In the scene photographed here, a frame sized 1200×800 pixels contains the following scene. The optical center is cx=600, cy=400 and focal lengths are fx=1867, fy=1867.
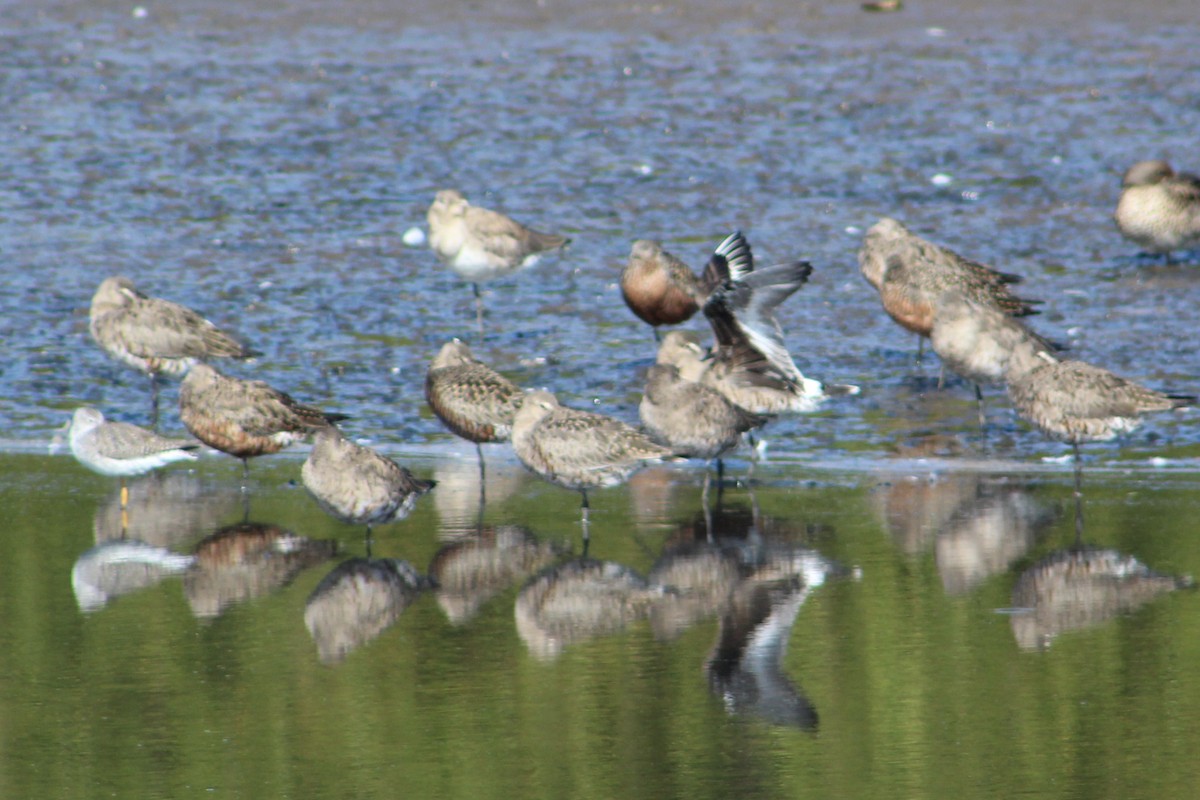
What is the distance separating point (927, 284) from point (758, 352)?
2.42 meters

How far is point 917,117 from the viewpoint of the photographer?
22062 millimetres

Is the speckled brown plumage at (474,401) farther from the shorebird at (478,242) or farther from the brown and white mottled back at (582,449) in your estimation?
the shorebird at (478,242)

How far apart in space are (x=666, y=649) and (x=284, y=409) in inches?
161

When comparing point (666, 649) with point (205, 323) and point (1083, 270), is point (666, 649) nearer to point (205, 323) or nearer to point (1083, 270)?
point (205, 323)

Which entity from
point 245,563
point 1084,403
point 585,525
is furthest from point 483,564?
point 1084,403

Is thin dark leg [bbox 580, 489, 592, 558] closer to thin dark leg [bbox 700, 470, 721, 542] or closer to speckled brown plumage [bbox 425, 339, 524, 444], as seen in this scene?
thin dark leg [bbox 700, 470, 721, 542]

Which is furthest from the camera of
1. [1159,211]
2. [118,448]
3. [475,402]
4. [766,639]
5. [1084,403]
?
[1159,211]

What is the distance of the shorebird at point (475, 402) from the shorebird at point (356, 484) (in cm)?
130

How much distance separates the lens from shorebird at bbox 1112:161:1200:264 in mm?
16891

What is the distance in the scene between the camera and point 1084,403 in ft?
34.4

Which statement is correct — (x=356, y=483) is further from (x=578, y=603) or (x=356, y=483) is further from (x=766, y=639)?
(x=766, y=639)

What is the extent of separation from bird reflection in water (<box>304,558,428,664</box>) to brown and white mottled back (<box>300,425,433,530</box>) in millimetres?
366

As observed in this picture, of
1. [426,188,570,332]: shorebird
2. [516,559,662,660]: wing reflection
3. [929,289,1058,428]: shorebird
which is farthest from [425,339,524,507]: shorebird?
[426,188,570,332]: shorebird

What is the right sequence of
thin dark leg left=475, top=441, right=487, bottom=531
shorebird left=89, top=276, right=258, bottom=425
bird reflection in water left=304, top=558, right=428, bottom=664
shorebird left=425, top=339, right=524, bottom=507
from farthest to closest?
shorebird left=89, top=276, right=258, bottom=425
shorebird left=425, top=339, right=524, bottom=507
thin dark leg left=475, top=441, right=487, bottom=531
bird reflection in water left=304, top=558, right=428, bottom=664
